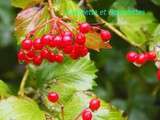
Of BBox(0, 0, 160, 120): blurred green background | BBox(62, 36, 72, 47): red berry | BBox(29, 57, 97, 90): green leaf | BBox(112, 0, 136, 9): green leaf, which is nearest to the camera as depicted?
BBox(62, 36, 72, 47): red berry

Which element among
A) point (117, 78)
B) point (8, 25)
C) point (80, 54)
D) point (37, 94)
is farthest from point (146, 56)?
point (8, 25)

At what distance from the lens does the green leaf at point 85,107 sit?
1.43 meters

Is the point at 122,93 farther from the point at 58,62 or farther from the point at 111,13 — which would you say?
the point at 58,62

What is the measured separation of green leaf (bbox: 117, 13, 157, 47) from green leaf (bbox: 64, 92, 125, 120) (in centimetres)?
24

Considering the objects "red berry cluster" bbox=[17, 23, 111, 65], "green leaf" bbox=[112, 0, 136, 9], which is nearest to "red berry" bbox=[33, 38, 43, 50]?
"red berry cluster" bbox=[17, 23, 111, 65]

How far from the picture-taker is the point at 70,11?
1.46m

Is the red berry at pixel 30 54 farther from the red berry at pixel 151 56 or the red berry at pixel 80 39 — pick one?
the red berry at pixel 151 56

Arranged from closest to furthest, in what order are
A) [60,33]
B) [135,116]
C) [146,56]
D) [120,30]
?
1. [60,33]
2. [146,56]
3. [120,30]
4. [135,116]

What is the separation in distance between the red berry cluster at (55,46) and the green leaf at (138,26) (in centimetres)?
23

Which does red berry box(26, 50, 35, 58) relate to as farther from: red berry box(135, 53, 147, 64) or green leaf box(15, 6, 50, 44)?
red berry box(135, 53, 147, 64)

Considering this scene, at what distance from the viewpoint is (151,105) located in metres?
2.22

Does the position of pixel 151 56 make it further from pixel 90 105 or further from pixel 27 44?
pixel 27 44

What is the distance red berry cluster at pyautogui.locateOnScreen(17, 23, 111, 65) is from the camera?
1293 mm

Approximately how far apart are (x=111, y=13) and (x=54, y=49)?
358 mm
